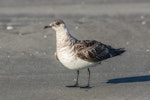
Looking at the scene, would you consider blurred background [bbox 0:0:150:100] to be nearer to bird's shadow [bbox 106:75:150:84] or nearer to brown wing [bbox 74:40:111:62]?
bird's shadow [bbox 106:75:150:84]

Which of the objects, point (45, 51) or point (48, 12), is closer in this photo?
point (45, 51)

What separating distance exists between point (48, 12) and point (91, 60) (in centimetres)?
1098

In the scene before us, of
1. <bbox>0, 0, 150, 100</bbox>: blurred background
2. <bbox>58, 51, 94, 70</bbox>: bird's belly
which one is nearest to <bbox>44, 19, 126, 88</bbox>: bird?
<bbox>58, 51, 94, 70</bbox>: bird's belly

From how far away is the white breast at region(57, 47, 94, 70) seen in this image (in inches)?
472

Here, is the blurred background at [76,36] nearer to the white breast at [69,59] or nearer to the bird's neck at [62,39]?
the white breast at [69,59]

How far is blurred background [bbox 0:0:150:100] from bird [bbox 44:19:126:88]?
0.44 meters

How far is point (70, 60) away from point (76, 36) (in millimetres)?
5487

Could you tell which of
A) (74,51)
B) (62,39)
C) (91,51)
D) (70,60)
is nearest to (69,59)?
(70,60)

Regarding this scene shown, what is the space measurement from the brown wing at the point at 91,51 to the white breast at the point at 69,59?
0.10 meters

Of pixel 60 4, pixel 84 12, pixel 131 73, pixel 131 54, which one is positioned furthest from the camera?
pixel 60 4

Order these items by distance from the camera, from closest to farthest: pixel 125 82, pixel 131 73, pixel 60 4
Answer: pixel 125 82 < pixel 131 73 < pixel 60 4

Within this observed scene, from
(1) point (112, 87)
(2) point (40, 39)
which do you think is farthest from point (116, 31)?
(1) point (112, 87)

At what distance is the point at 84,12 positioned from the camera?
22.9m

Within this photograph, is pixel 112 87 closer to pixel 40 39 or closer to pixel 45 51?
pixel 45 51
